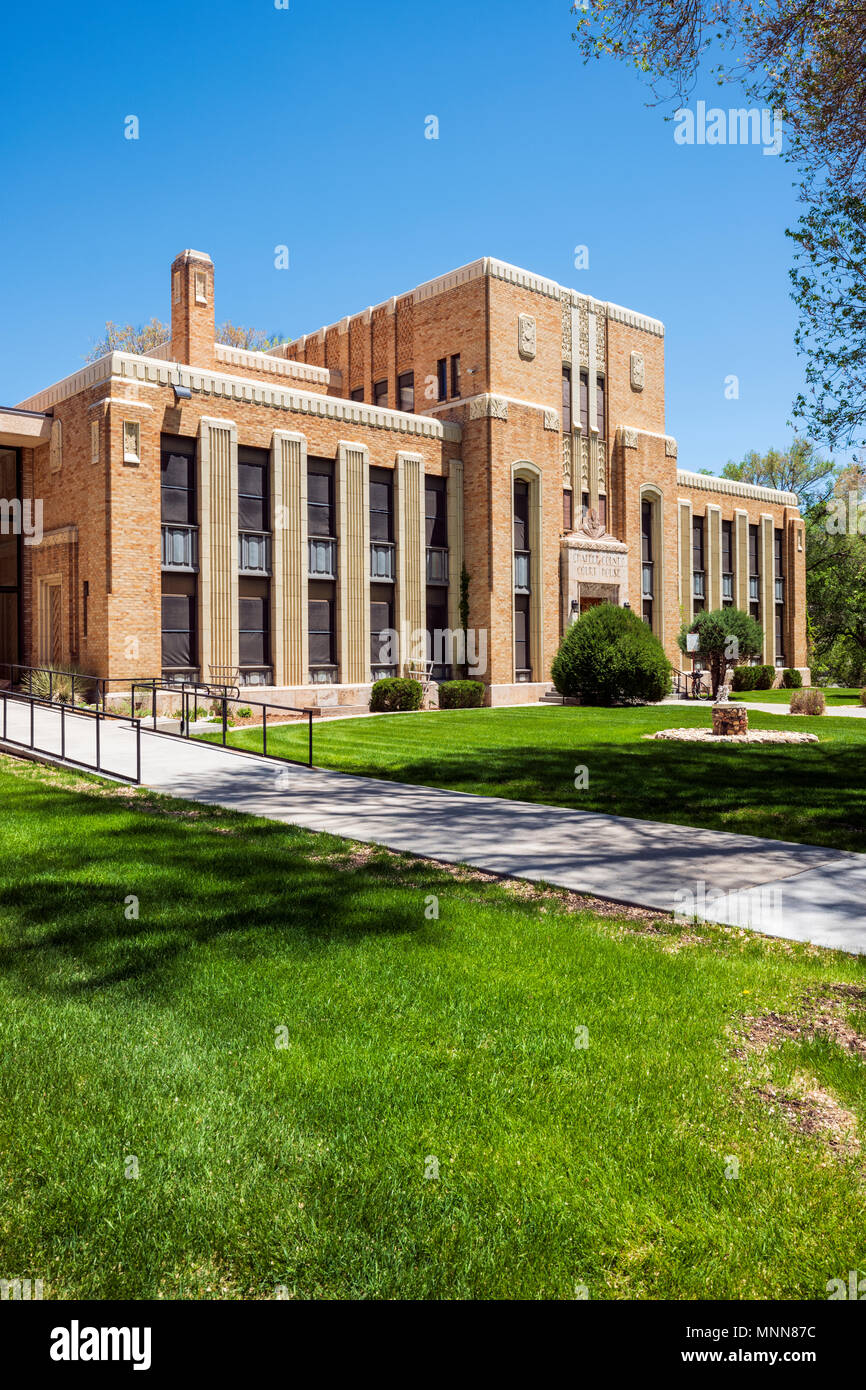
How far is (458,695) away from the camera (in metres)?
29.9

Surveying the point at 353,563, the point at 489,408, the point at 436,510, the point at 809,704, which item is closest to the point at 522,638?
the point at 436,510

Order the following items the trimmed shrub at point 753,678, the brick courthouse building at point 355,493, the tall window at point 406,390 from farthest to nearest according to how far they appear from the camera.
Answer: the trimmed shrub at point 753,678, the tall window at point 406,390, the brick courthouse building at point 355,493

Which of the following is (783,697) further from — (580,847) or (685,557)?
(580,847)

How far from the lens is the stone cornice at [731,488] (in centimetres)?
4312

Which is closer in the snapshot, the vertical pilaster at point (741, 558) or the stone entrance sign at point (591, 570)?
the stone entrance sign at point (591, 570)

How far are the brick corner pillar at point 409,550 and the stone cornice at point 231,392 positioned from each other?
1.35 metres

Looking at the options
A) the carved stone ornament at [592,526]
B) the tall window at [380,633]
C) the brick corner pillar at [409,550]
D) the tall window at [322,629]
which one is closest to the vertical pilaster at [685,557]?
the carved stone ornament at [592,526]

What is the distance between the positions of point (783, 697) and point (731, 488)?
47.5ft

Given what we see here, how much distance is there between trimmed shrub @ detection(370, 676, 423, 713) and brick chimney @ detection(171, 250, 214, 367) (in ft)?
39.6

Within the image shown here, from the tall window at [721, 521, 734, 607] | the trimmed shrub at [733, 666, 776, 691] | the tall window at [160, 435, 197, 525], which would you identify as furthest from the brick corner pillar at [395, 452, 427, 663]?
the tall window at [721, 521, 734, 607]

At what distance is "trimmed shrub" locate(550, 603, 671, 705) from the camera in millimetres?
27156

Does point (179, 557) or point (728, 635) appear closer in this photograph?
point (179, 557)

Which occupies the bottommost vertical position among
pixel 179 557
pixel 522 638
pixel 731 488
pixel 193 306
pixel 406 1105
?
pixel 406 1105

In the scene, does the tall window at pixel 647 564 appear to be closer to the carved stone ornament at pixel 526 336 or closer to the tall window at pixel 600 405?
the tall window at pixel 600 405
